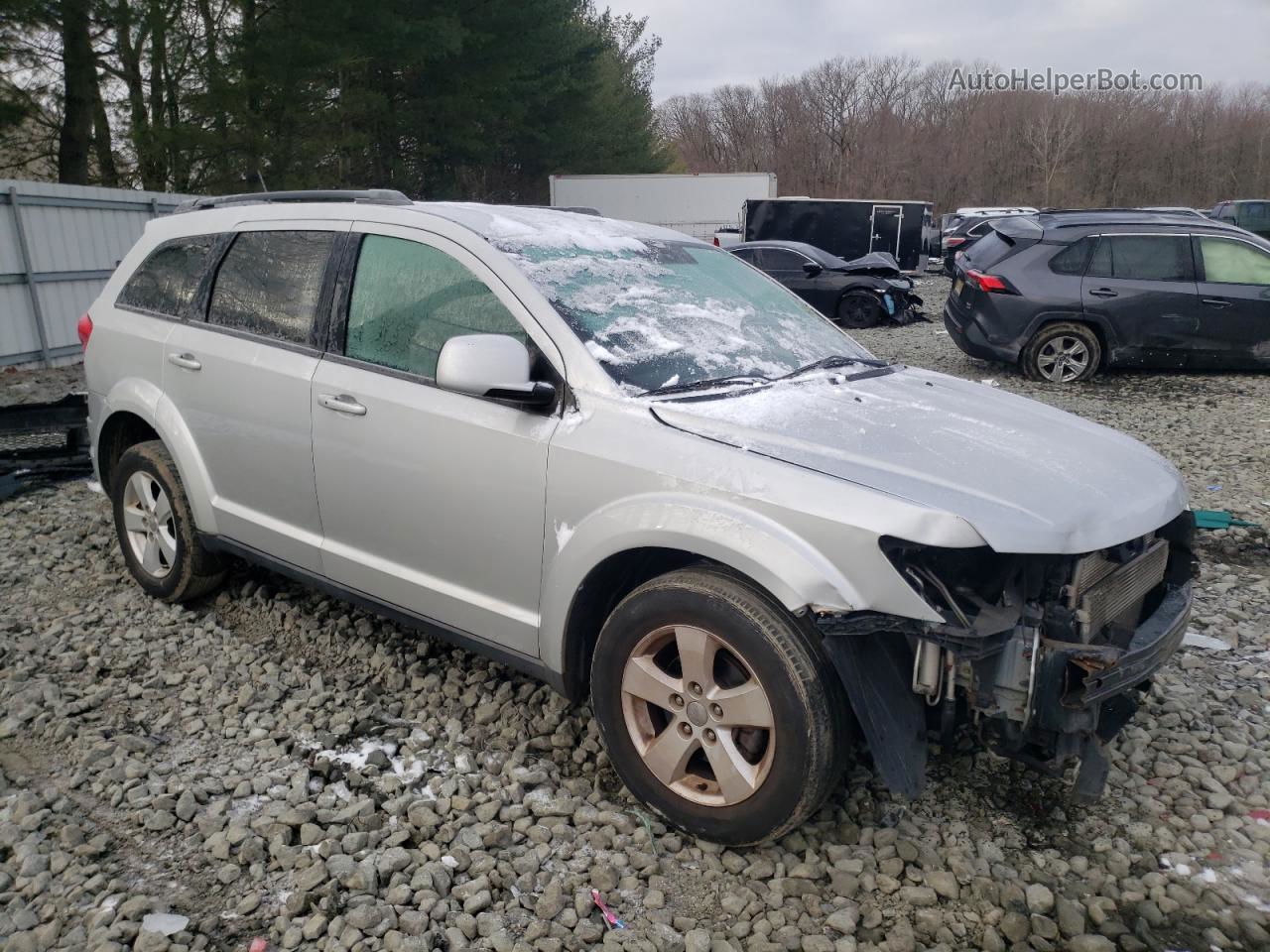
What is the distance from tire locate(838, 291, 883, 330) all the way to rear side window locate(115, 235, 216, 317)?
1324 cm

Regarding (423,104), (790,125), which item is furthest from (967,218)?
(790,125)

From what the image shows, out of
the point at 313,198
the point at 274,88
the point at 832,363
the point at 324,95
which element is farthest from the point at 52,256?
the point at 832,363

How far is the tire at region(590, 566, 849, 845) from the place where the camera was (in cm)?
245

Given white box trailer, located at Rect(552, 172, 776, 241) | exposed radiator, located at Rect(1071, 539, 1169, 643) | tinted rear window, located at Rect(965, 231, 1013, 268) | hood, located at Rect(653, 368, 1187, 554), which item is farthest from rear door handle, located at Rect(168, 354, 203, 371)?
white box trailer, located at Rect(552, 172, 776, 241)

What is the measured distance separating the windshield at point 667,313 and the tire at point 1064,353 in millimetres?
7452

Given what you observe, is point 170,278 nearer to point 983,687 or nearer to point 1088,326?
point 983,687

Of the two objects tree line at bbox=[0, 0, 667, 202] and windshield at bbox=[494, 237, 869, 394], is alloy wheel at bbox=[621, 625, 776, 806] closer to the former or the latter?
windshield at bbox=[494, 237, 869, 394]

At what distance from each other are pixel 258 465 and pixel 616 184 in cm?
2679

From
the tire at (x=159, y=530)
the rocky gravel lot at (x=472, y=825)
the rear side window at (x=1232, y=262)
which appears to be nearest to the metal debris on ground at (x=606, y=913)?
the rocky gravel lot at (x=472, y=825)

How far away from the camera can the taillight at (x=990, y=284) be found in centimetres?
1045

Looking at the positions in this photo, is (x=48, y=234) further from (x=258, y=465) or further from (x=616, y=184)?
(x=616, y=184)

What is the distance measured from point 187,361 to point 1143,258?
387 inches

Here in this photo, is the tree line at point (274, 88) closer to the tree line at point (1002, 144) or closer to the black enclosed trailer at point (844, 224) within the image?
the black enclosed trailer at point (844, 224)

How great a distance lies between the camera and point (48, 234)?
1193 centimetres
